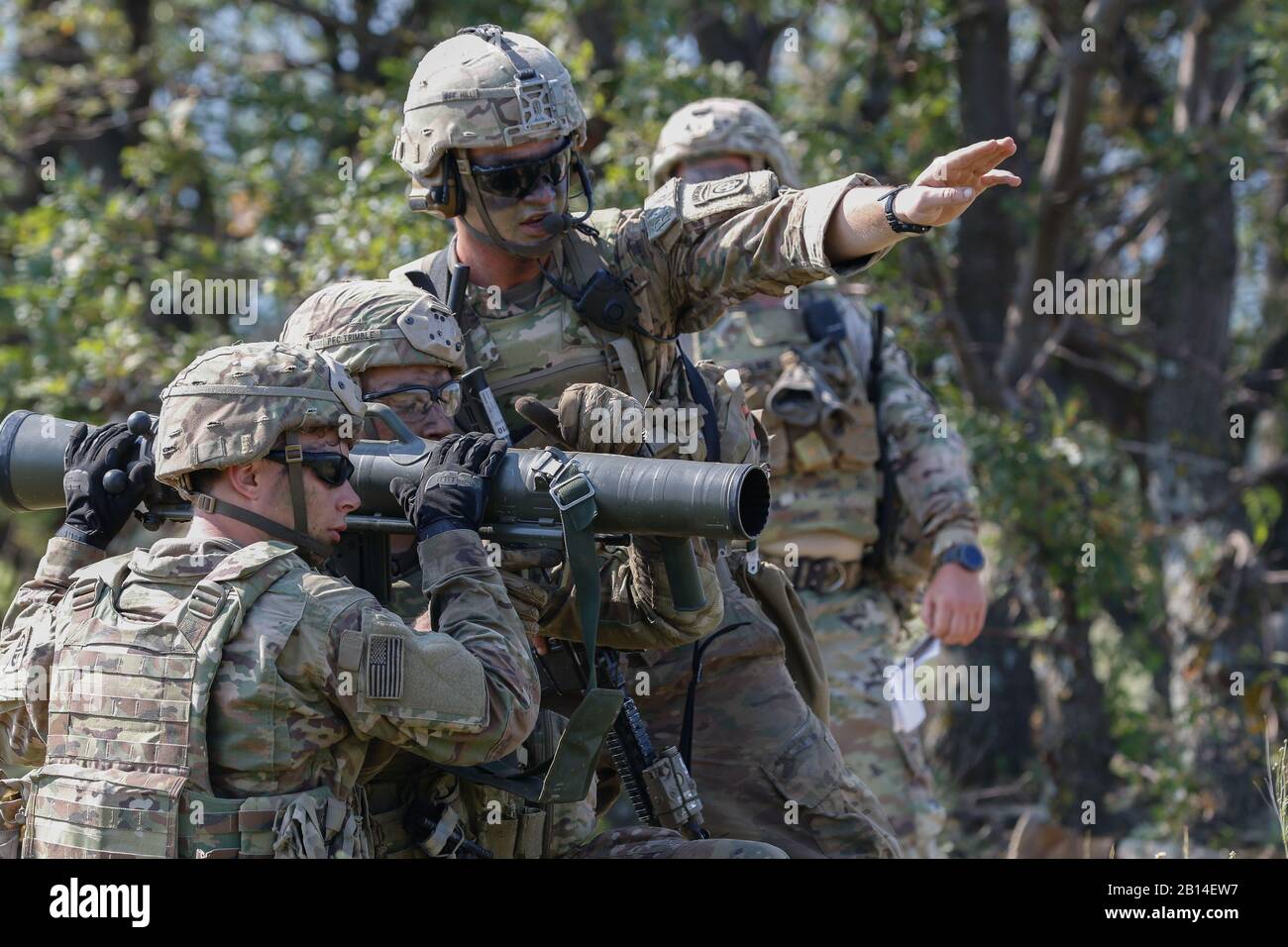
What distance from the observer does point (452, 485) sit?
3727 millimetres

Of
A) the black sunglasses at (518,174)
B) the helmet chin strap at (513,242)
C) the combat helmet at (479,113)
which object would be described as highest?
the combat helmet at (479,113)

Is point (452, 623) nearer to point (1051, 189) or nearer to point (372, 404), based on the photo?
point (372, 404)

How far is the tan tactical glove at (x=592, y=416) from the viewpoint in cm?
412

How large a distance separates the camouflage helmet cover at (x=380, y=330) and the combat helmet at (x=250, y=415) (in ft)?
1.27

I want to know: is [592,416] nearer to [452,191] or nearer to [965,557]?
[452,191]

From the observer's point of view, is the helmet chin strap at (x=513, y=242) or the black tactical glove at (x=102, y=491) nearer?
the black tactical glove at (x=102, y=491)

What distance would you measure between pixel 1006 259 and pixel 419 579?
6.45m

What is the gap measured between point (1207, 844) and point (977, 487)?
1990 mm

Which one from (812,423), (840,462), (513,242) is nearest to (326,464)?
(513,242)

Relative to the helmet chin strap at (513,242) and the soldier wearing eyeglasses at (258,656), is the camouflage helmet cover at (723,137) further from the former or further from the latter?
the soldier wearing eyeglasses at (258,656)

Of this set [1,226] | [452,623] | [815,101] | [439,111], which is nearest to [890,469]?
[439,111]

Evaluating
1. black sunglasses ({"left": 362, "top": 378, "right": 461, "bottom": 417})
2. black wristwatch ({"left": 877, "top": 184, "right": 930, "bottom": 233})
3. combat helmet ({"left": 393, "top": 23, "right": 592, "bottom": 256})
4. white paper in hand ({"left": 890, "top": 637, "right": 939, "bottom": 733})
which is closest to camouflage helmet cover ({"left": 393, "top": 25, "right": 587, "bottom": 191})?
combat helmet ({"left": 393, "top": 23, "right": 592, "bottom": 256})

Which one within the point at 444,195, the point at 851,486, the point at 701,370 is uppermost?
the point at 444,195

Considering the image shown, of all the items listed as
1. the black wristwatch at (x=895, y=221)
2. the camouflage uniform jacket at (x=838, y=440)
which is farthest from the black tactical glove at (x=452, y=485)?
the camouflage uniform jacket at (x=838, y=440)
